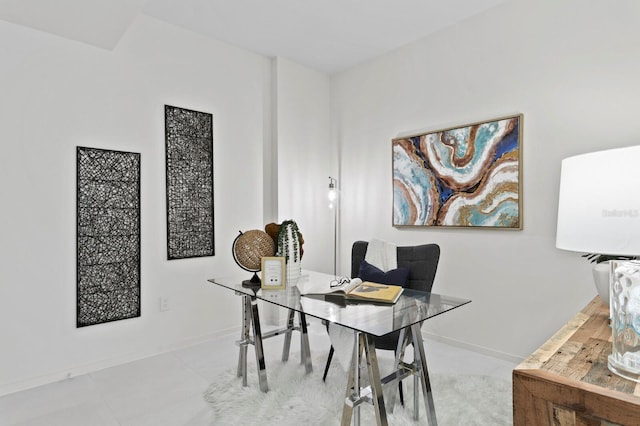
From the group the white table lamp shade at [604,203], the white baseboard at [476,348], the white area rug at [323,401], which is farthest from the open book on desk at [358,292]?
the white baseboard at [476,348]

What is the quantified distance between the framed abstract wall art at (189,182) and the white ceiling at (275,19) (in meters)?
0.73

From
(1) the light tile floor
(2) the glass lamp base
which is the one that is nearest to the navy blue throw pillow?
(1) the light tile floor

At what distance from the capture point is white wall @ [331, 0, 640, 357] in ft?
7.68

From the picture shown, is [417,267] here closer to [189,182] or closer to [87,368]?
[189,182]

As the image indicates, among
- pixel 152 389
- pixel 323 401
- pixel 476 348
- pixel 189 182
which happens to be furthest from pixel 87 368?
pixel 476 348

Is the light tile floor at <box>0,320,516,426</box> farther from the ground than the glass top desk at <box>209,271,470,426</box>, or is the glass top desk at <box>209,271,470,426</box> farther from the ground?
the glass top desk at <box>209,271,470,426</box>

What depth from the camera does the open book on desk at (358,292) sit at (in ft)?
5.91

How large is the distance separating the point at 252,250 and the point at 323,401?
975 millimetres

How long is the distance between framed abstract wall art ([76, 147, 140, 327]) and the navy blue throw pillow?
1794 millimetres

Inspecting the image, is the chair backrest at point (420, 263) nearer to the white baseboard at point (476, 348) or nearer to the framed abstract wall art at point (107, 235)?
the white baseboard at point (476, 348)

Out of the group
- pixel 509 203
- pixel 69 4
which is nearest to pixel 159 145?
pixel 69 4

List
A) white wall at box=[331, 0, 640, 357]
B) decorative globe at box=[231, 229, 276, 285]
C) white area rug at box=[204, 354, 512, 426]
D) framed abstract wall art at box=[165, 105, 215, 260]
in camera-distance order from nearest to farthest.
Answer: white area rug at box=[204, 354, 512, 426]
decorative globe at box=[231, 229, 276, 285]
white wall at box=[331, 0, 640, 357]
framed abstract wall art at box=[165, 105, 215, 260]

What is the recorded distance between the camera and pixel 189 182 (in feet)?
10.4

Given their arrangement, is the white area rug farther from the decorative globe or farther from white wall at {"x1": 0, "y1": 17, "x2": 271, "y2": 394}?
white wall at {"x1": 0, "y1": 17, "x2": 271, "y2": 394}
